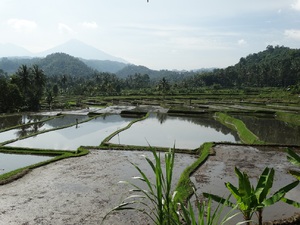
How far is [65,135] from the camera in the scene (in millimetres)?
26453

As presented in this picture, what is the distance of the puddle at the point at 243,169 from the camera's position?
1166cm

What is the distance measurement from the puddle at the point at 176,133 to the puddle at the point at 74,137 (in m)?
1.88

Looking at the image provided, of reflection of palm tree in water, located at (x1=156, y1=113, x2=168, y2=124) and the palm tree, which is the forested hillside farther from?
the palm tree

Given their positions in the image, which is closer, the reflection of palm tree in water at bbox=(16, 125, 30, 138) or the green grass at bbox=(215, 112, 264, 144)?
the green grass at bbox=(215, 112, 264, 144)

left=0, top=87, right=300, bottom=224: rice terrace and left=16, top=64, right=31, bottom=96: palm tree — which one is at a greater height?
left=16, top=64, right=31, bottom=96: palm tree

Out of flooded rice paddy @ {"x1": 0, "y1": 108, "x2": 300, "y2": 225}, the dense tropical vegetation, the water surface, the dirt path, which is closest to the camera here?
the dirt path

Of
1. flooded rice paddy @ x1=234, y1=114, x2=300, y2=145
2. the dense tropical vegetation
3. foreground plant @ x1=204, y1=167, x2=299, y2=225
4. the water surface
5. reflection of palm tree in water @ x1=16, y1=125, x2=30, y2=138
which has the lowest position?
reflection of palm tree in water @ x1=16, y1=125, x2=30, y2=138

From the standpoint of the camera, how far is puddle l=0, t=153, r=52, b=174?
17.0 metres

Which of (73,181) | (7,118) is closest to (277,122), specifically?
(73,181)

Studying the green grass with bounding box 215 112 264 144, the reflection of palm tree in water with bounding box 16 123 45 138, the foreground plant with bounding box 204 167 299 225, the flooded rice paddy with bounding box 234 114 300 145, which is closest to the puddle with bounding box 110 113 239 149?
the green grass with bounding box 215 112 264 144

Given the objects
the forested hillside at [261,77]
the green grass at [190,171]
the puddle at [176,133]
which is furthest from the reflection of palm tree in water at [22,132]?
the forested hillside at [261,77]

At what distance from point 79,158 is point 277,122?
24161mm

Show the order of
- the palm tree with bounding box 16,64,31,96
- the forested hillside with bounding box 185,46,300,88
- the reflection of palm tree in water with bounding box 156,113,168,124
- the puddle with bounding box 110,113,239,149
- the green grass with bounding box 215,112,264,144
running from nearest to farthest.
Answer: the puddle with bounding box 110,113,239,149 < the green grass with bounding box 215,112,264,144 < the reflection of palm tree in water with bounding box 156,113,168,124 < the palm tree with bounding box 16,64,31,96 < the forested hillside with bounding box 185,46,300,88

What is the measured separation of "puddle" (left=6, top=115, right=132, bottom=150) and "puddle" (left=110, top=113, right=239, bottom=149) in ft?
6.16
